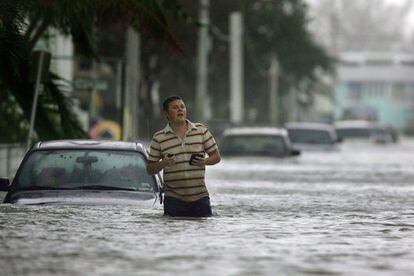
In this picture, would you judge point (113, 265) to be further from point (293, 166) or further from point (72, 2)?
point (293, 166)

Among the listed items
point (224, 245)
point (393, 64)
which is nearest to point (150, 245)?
point (224, 245)

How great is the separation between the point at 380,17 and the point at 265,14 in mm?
113599

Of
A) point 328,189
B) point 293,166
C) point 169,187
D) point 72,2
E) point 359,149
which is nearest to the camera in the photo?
point 169,187

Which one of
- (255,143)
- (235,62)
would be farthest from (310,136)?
(235,62)

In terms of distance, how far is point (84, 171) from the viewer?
1549cm

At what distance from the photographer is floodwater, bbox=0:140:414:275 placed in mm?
10812

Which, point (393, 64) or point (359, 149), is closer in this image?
point (359, 149)

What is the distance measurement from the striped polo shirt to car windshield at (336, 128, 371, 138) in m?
46.0

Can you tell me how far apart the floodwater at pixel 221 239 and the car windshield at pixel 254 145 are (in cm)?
1191

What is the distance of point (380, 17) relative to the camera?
179 metres

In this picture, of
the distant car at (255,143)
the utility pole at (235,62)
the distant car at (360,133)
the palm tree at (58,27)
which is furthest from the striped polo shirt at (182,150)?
the utility pole at (235,62)

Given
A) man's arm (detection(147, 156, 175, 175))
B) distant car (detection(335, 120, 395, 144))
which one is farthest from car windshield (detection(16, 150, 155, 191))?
distant car (detection(335, 120, 395, 144))

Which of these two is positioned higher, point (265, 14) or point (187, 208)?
point (265, 14)

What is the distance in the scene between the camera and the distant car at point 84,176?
15.0m
